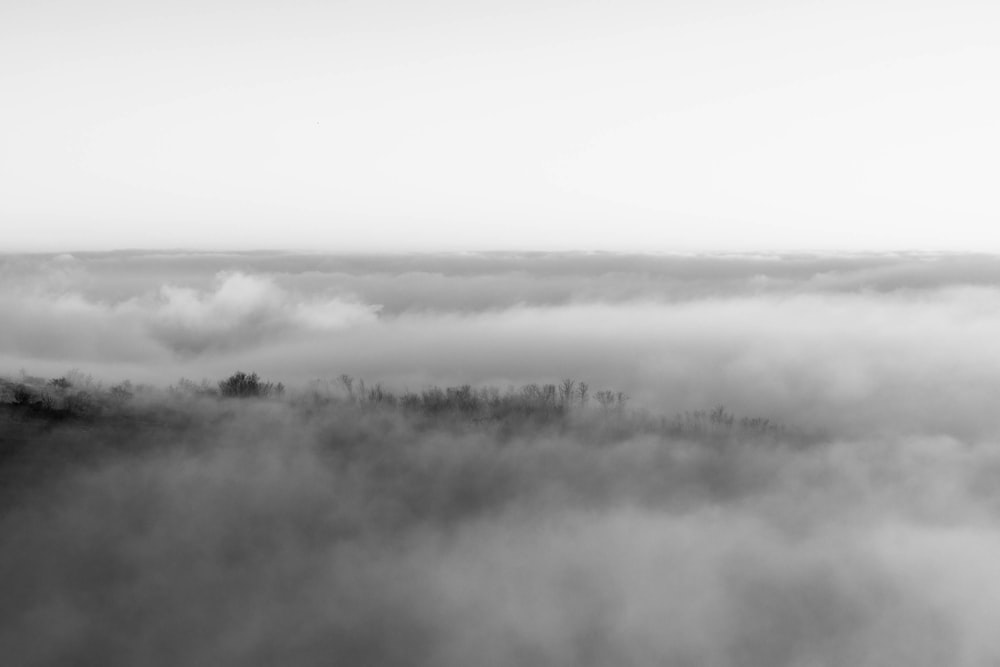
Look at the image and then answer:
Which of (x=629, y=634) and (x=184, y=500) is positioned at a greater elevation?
(x=184, y=500)

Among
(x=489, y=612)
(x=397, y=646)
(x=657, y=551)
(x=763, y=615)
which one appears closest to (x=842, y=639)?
(x=763, y=615)

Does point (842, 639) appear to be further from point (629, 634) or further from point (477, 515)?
point (477, 515)

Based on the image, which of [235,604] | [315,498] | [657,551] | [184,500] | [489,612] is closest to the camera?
[235,604]

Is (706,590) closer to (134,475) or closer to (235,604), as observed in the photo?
(235,604)

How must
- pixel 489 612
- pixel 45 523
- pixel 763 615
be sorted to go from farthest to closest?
pixel 763 615, pixel 489 612, pixel 45 523

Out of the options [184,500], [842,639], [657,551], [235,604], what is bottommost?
[842,639]

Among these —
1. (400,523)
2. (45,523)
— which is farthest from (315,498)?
(45,523)

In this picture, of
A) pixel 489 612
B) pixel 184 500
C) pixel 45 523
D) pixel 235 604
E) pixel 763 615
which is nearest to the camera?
pixel 45 523

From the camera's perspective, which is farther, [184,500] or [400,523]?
[400,523]

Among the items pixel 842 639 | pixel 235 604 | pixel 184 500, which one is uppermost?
pixel 184 500
